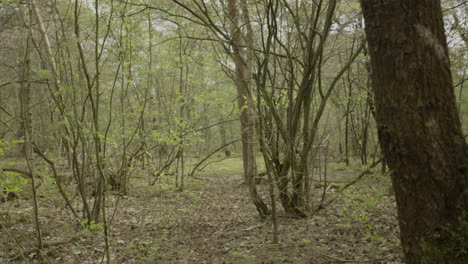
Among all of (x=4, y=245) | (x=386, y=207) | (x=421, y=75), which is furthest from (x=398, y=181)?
(x=4, y=245)

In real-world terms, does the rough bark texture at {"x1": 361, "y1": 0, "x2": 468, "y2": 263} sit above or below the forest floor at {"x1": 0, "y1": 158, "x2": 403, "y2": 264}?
above

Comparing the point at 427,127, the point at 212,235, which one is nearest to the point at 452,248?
the point at 427,127

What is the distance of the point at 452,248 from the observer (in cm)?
162

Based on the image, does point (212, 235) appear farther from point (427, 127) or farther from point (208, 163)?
point (427, 127)

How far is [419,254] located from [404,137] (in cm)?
65

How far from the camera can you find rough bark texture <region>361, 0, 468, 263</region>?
160cm

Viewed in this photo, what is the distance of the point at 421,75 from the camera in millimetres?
1603

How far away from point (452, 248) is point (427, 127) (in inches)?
25.6

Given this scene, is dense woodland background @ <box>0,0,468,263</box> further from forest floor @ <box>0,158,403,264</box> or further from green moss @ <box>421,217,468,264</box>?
green moss @ <box>421,217,468,264</box>

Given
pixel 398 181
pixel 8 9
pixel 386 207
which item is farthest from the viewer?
pixel 8 9

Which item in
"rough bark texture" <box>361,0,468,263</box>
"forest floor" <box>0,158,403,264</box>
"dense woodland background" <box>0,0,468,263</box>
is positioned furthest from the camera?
"forest floor" <box>0,158,403,264</box>

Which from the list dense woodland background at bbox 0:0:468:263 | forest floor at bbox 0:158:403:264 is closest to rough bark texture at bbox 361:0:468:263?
forest floor at bbox 0:158:403:264

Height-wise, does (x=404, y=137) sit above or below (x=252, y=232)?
above

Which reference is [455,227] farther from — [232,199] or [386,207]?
[232,199]
